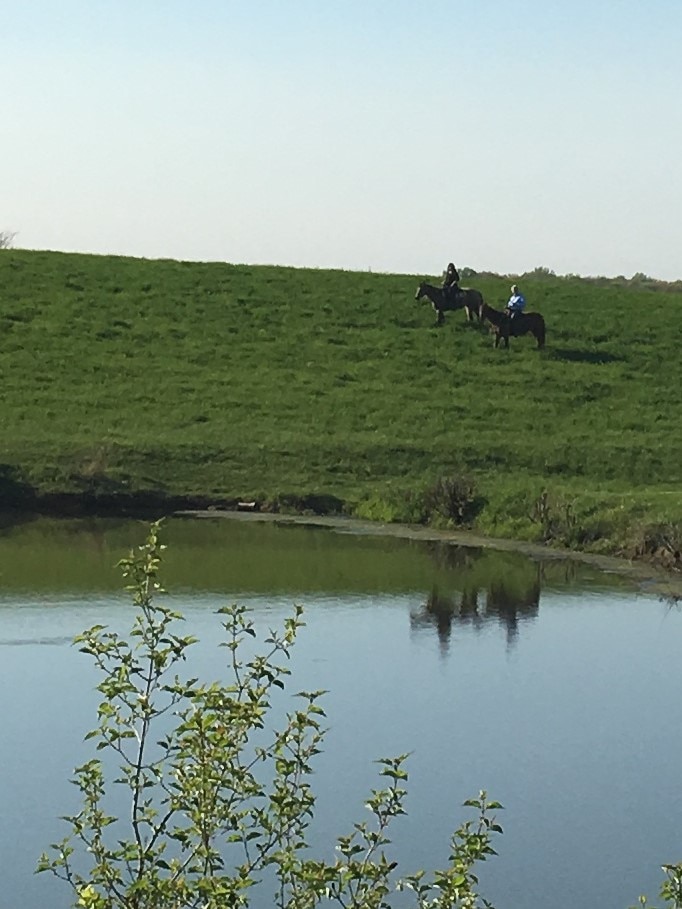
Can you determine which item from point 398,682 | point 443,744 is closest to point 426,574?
point 398,682

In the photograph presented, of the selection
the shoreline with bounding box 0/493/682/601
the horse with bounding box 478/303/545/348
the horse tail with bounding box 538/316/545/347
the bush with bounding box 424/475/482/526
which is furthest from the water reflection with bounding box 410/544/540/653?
the horse tail with bounding box 538/316/545/347

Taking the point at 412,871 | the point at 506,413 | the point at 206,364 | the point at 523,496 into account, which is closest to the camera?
the point at 412,871

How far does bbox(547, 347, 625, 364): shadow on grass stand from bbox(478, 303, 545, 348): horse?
1.82ft

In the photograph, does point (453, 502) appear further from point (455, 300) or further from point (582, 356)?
point (455, 300)

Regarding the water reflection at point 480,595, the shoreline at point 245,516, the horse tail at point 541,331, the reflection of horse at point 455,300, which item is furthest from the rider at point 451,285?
the water reflection at point 480,595

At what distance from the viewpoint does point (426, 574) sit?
24578mm

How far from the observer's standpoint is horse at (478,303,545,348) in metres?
43.6

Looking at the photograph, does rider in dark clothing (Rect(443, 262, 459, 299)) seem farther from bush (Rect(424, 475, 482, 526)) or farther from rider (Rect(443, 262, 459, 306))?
bush (Rect(424, 475, 482, 526))

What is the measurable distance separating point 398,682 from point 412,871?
20.2 ft

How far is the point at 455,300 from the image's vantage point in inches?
1785

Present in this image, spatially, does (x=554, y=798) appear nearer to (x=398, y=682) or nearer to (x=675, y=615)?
(x=398, y=682)

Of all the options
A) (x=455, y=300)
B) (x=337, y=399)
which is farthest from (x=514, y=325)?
(x=337, y=399)

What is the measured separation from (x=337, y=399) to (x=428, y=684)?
21.3m

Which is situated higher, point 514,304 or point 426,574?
point 514,304
